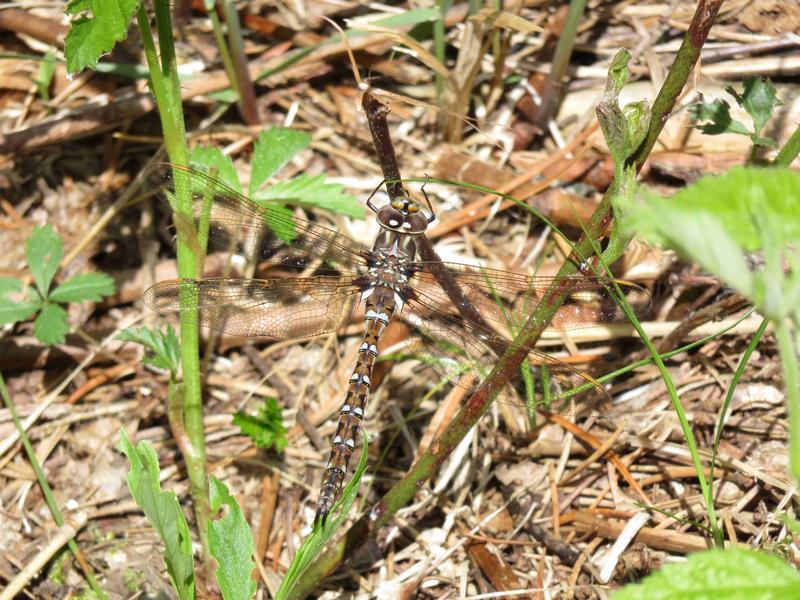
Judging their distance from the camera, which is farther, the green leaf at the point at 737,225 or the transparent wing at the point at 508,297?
the transparent wing at the point at 508,297

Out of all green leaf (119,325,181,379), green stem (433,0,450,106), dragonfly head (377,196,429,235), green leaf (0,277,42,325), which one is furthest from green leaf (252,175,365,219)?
green leaf (0,277,42,325)

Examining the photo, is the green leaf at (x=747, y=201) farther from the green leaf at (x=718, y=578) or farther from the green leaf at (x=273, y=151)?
the green leaf at (x=273, y=151)

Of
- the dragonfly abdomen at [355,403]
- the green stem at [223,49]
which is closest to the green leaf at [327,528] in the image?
the dragonfly abdomen at [355,403]

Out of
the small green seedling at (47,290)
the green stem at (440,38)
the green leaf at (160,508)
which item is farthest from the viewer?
the green stem at (440,38)

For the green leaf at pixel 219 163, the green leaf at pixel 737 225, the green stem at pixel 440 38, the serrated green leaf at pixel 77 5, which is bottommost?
the green leaf at pixel 737 225

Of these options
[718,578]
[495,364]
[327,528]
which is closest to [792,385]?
[718,578]

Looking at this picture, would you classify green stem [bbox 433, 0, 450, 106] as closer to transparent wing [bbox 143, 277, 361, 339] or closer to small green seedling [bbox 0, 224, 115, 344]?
transparent wing [bbox 143, 277, 361, 339]
